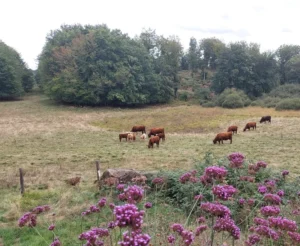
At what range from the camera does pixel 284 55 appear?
2694 inches

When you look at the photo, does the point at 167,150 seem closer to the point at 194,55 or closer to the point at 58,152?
the point at 58,152

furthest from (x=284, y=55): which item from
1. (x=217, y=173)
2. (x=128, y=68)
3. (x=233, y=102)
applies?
(x=217, y=173)

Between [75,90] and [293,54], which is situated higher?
[293,54]

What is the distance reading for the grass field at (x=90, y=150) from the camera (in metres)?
11.2

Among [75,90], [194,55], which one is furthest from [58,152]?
[194,55]

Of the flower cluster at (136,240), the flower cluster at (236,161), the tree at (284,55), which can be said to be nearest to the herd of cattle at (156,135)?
the flower cluster at (236,161)

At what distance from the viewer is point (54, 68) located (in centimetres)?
6316

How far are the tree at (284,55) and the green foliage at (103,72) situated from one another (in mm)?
23372

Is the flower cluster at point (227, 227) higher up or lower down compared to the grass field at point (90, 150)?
higher up

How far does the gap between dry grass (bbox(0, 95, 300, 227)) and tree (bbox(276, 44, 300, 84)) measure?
2810cm

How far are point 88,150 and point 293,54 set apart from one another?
6044cm

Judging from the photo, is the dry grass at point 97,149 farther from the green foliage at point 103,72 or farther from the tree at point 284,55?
the tree at point 284,55

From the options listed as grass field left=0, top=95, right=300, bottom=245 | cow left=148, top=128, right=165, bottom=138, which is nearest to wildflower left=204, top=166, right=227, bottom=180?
grass field left=0, top=95, right=300, bottom=245

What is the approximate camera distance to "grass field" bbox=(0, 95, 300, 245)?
1122 cm
